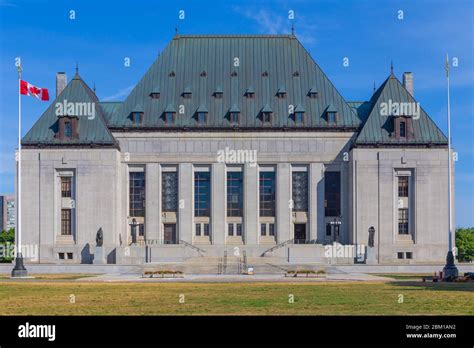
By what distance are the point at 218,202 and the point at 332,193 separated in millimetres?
12310

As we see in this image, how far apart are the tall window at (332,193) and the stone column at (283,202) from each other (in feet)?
13.4

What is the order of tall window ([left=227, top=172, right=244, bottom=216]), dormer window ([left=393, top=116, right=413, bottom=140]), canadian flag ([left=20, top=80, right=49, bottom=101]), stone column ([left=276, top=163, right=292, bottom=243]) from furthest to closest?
tall window ([left=227, top=172, right=244, bottom=216]) → stone column ([left=276, top=163, right=292, bottom=243]) → dormer window ([left=393, top=116, right=413, bottom=140]) → canadian flag ([left=20, top=80, right=49, bottom=101])

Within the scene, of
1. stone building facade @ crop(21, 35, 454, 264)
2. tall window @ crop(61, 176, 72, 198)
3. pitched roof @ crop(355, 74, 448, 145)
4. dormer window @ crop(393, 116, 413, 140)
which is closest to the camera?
stone building facade @ crop(21, 35, 454, 264)

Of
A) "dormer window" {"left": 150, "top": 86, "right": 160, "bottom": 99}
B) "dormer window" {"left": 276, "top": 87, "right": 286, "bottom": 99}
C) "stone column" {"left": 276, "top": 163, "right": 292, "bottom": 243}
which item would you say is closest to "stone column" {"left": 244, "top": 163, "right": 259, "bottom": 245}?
"stone column" {"left": 276, "top": 163, "right": 292, "bottom": 243}

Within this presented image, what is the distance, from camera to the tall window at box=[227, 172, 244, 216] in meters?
83.4

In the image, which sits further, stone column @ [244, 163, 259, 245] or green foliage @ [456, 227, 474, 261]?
green foliage @ [456, 227, 474, 261]

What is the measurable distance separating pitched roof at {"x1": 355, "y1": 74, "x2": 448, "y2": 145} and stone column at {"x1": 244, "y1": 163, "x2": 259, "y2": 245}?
459 inches

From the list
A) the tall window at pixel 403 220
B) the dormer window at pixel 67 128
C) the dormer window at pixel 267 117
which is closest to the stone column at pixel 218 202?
the dormer window at pixel 267 117

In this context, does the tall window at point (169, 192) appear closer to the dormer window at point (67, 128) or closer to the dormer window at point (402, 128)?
the dormer window at point (67, 128)

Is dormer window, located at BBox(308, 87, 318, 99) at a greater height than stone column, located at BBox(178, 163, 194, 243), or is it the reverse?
dormer window, located at BBox(308, 87, 318, 99)

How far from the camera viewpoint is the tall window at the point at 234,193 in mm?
83438

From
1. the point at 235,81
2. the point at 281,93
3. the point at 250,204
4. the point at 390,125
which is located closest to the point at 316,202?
the point at 250,204

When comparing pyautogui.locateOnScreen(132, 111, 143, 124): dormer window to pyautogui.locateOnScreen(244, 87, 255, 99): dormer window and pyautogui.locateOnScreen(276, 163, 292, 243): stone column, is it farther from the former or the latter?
pyautogui.locateOnScreen(276, 163, 292, 243): stone column

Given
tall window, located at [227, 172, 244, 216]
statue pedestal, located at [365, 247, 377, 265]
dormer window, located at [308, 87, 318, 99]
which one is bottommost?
statue pedestal, located at [365, 247, 377, 265]
